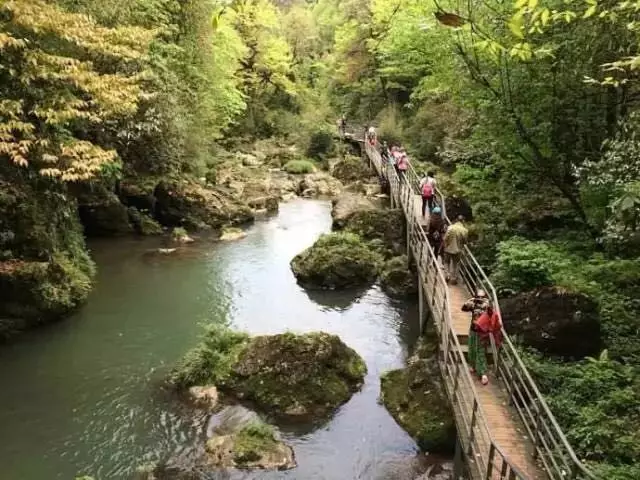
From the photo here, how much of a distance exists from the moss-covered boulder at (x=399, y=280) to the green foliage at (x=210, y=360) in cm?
616

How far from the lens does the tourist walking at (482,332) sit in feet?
34.4

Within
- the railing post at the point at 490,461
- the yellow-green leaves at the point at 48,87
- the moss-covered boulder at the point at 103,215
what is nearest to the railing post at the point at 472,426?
the railing post at the point at 490,461

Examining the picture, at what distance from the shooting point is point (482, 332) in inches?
415

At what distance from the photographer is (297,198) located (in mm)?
33938

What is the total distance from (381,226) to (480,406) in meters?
14.9

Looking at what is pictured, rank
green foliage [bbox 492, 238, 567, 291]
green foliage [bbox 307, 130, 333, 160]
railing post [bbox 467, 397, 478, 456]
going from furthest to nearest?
green foliage [bbox 307, 130, 333, 160] → green foliage [bbox 492, 238, 567, 291] → railing post [bbox 467, 397, 478, 456]

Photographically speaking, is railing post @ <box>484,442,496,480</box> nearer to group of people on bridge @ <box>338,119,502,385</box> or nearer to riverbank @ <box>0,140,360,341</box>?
group of people on bridge @ <box>338,119,502,385</box>

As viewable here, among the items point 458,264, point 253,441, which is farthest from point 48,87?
point 458,264

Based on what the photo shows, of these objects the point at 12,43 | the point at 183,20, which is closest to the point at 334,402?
the point at 12,43

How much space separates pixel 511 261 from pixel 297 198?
66.8 ft

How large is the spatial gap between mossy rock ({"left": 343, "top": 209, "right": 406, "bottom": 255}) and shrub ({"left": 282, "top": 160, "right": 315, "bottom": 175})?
51.9 feet

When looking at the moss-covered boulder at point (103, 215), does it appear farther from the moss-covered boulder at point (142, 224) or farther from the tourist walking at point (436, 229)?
the tourist walking at point (436, 229)

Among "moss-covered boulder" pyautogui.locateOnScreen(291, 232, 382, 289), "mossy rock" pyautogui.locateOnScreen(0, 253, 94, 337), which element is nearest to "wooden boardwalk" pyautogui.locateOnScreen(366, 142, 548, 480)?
"moss-covered boulder" pyautogui.locateOnScreen(291, 232, 382, 289)

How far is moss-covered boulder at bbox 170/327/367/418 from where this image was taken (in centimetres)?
1255
